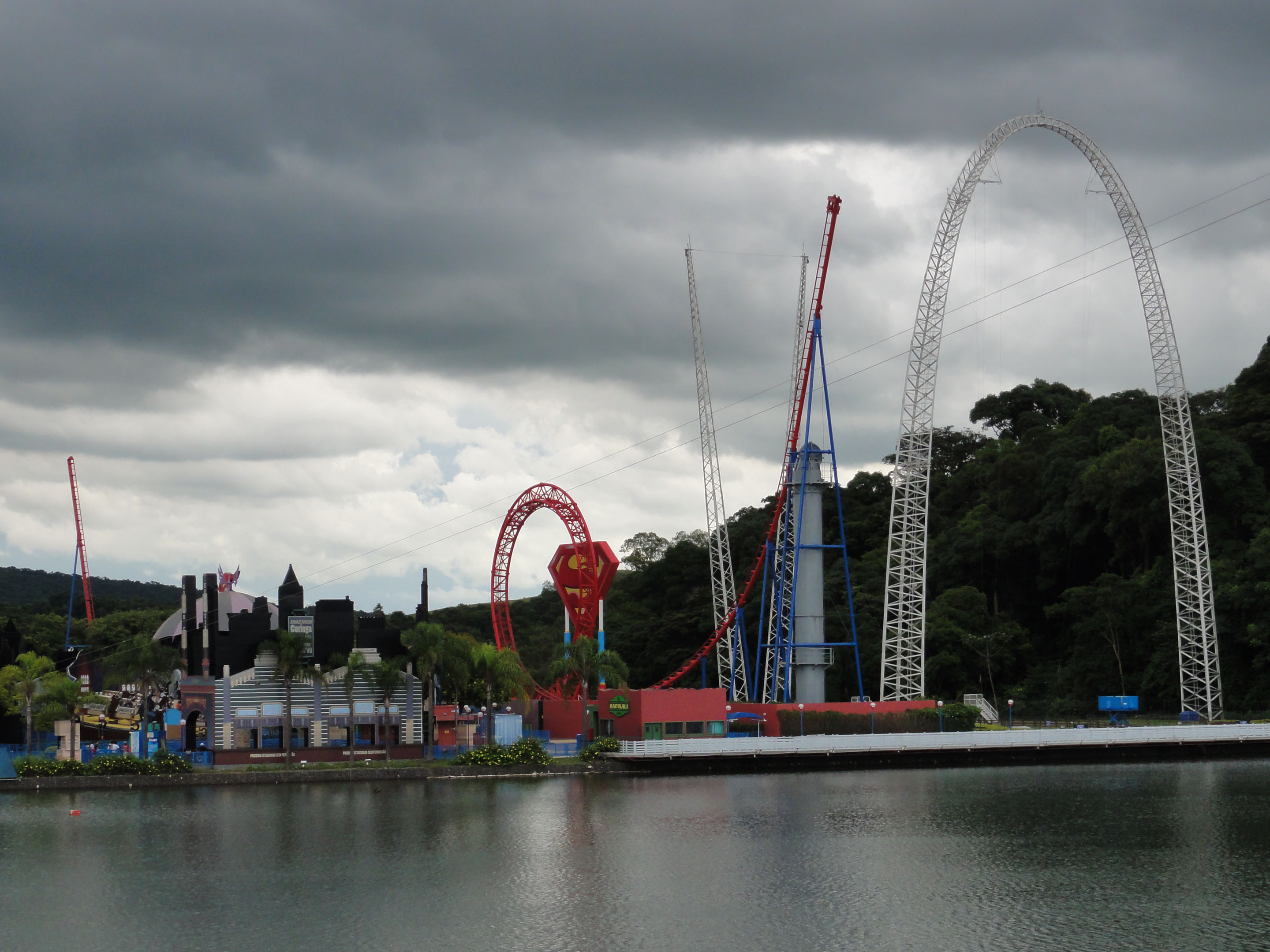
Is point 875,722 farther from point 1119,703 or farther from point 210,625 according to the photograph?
point 210,625

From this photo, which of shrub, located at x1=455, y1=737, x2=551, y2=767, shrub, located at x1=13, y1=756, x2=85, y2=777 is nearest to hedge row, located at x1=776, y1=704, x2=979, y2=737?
shrub, located at x1=455, y1=737, x2=551, y2=767

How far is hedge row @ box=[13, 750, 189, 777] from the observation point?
5616 cm

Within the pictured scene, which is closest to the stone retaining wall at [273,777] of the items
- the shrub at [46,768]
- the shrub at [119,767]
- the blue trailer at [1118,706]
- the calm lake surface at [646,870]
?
the shrub at [46,768]

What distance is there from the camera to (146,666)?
66500mm

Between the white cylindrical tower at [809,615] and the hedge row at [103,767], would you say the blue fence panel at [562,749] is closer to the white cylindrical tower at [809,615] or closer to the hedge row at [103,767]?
the white cylindrical tower at [809,615]

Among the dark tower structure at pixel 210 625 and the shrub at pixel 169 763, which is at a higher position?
the dark tower structure at pixel 210 625

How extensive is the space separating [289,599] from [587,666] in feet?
52.3

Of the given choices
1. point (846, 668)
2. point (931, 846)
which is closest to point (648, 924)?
point (931, 846)

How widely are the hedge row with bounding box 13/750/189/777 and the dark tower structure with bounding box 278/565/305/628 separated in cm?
1056

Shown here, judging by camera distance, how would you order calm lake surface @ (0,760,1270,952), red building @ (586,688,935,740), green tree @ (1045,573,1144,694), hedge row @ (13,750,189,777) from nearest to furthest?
calm lake surface @ (0,760,1270,952)
hedge row @ (13,750,189,777)
red building @ (586,688,935,740)
green tree @ (1045,573,1144,694)

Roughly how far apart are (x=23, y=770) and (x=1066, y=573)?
226ft

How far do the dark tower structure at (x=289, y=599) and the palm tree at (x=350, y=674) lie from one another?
482cm

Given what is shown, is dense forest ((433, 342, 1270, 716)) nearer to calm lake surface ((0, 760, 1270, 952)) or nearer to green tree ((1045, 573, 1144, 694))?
green tree ((1045, 573, 1144, 694))

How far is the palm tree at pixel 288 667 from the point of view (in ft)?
196
